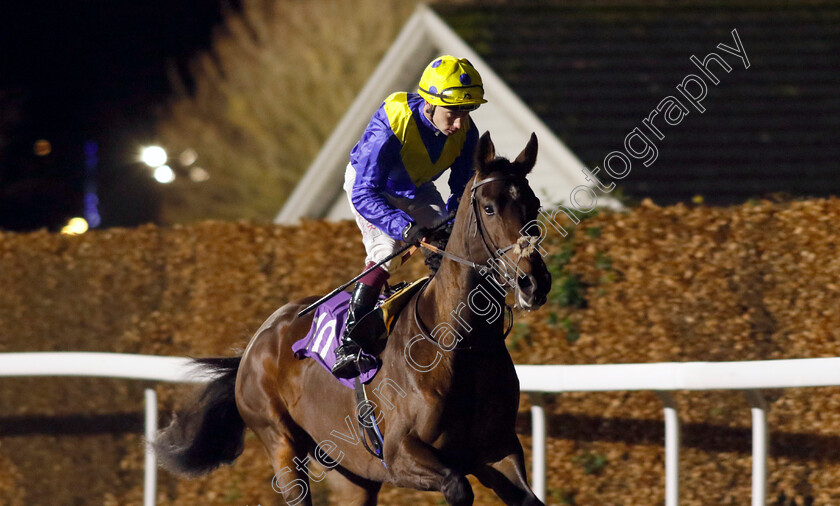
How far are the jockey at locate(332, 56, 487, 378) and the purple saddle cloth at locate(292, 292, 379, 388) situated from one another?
0.18 meters

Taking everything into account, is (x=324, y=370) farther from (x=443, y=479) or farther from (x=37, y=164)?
(x=37, y=164)

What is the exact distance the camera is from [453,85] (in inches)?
142

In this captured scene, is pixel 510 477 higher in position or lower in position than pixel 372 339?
lower

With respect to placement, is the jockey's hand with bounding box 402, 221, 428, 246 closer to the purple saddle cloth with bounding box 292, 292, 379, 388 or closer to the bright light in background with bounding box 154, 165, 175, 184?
the purple saddle cloth with bounding box 292, 292, 379, 388

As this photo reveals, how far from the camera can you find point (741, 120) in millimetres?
10500

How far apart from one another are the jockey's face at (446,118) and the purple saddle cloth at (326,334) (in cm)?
84

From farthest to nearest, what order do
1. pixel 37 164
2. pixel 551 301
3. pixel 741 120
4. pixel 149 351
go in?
1. pixel 37 164
2. pixel 741 120
3. pixel 149 351
4. pixel 551 301

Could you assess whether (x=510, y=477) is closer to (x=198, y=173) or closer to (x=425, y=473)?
(x=425, y=473)

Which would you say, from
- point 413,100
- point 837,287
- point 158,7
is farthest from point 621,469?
point 158,7

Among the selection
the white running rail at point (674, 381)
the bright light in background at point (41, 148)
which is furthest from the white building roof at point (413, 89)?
the bright light in background at point (41, 148)

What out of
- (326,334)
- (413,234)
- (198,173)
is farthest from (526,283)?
(198,173)

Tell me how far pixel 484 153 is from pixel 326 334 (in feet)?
3.91

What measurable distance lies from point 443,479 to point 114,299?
3754 mm

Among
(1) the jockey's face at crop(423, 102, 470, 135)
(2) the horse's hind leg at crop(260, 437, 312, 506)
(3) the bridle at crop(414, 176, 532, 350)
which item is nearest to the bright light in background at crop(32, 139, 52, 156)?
(2) the horse's hind leg at crop(260, 437, 312, 506)
